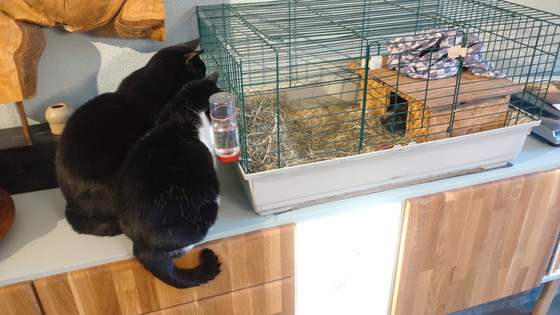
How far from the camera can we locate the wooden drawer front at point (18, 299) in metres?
0.86

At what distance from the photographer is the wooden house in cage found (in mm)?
978

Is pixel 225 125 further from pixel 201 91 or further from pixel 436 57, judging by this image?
pixel 436 57

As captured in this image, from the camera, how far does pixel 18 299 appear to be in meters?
0.87

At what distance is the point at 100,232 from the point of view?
37.2 inches

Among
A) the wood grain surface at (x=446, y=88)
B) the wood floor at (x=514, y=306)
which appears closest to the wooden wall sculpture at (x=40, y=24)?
the wood grain surface at (x=446, y=88)

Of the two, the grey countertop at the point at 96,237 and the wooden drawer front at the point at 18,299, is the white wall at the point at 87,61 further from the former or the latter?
the wooden drawer front at the point at 18,299

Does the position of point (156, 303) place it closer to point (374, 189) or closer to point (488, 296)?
point (374, 189)

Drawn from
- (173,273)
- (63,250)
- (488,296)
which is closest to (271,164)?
(173,273)

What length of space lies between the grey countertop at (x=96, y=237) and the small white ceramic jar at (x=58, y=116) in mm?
182

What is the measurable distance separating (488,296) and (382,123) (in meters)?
0.68

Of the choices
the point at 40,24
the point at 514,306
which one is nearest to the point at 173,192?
the point at 40,24

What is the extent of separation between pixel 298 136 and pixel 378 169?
0.22m

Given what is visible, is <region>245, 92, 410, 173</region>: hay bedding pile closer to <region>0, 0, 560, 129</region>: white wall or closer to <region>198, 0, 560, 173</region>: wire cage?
<region>198, 0, 560, 173</region>: wire cage

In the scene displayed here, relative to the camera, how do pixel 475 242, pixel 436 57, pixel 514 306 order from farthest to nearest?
1. pixel 514 306
2. pixel 475 242
3. pixel 436 57
